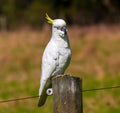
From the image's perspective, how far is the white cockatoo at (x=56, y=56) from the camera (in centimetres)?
497

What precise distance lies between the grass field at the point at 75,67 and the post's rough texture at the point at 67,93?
11.2 feet

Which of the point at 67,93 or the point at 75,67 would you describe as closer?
the point at 67,93

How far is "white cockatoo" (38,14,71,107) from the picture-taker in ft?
16.3

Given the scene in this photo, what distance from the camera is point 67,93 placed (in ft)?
15.9

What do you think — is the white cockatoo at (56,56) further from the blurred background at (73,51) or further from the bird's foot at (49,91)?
the blurred background at (73,51)

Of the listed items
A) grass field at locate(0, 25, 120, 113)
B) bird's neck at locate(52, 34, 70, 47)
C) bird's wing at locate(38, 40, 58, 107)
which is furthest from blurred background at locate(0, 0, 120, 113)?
bird's neck at locate(52, 34, 70, 47)

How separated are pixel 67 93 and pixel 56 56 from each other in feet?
1.11

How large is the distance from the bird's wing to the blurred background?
3265mm

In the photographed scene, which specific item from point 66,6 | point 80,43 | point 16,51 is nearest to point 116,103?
point 16,51

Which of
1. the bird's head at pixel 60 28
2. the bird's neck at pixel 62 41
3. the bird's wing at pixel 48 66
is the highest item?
the bird's head at pixel 60 28

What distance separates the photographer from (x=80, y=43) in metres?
18.7

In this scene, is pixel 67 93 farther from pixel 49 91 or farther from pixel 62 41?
pixel 62 41

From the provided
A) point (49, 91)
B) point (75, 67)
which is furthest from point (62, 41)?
point (75, 67)

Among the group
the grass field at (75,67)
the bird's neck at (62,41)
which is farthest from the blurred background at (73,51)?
the bird's neck at (62,41)
